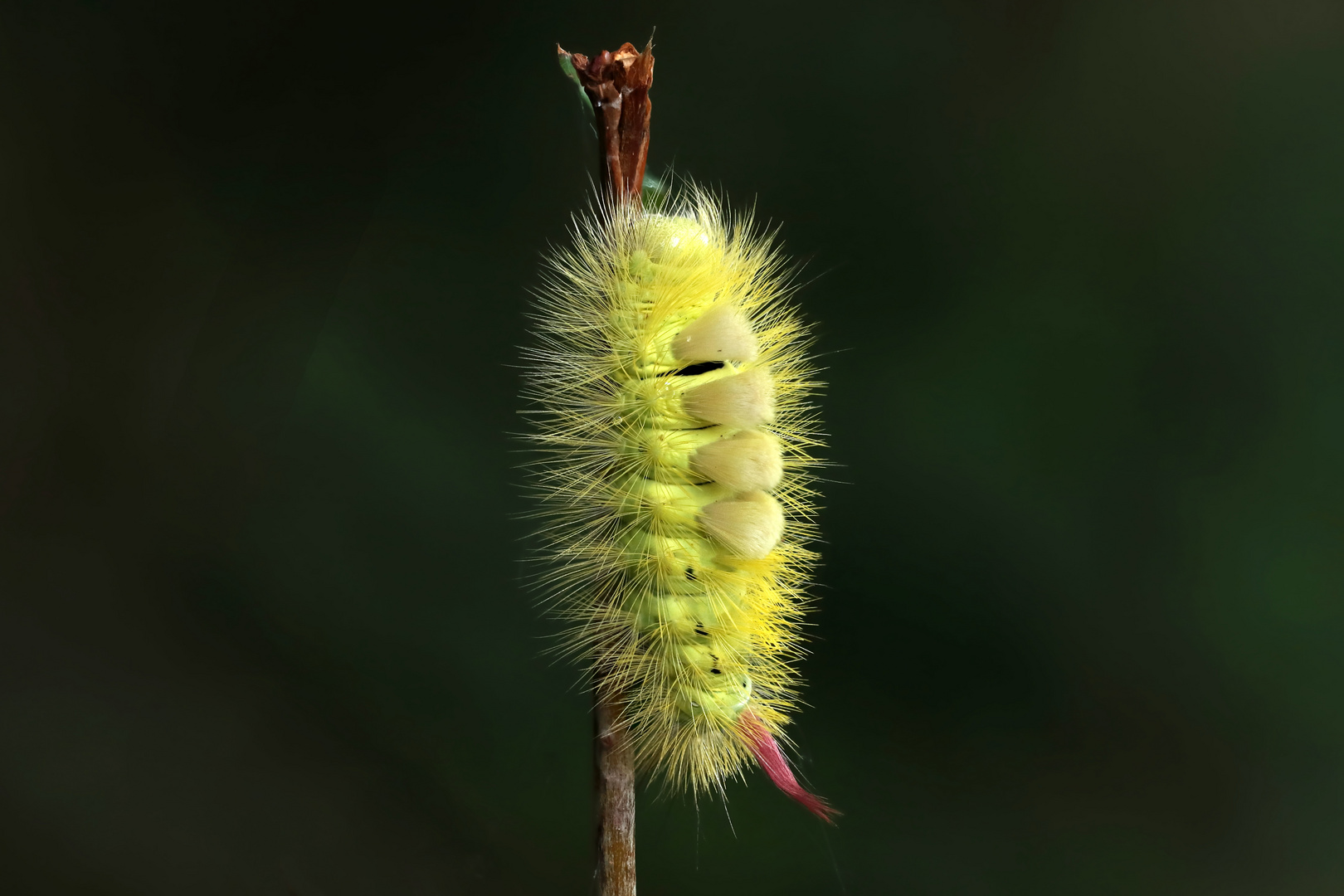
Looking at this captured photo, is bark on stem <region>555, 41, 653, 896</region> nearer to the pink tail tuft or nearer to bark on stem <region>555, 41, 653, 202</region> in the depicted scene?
bark on stem <region>555, 41, 653, 202</region>

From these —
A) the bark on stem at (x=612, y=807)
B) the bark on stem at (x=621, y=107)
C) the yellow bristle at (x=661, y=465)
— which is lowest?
the bark on stem at (x=612, y=807)

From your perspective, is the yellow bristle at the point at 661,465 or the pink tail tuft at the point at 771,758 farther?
the pink tail tuft at the point at 771,758

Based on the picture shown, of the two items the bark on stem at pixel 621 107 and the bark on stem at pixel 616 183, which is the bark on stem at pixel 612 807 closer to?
the bark on stem at pixel 616 183

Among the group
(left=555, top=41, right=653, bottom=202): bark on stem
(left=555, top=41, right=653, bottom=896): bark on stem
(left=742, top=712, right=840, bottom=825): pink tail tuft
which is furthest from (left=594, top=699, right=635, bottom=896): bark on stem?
(left=555, top=41, right=653, bottom=202): bark on stem

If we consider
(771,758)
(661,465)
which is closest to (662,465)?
(661,465)

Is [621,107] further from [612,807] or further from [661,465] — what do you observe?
[612,807]

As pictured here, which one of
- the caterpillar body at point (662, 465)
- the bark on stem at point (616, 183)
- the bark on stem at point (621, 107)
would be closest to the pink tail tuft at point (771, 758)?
the caterpillar body at point (662, 465)

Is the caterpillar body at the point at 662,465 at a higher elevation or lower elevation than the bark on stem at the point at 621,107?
lower

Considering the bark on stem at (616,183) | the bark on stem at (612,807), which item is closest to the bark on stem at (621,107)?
the bark on stem at (616,183)
